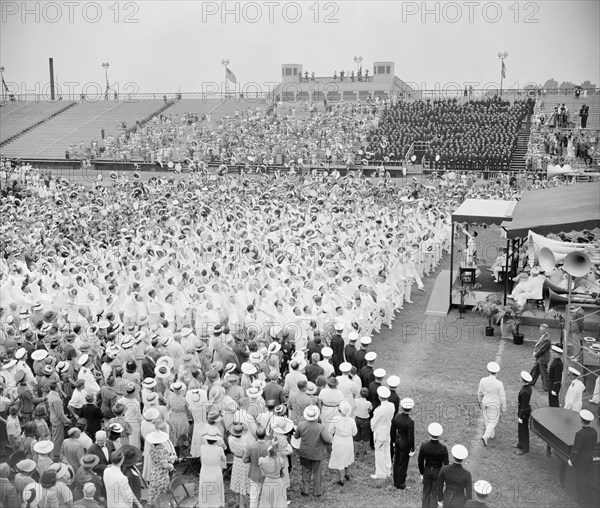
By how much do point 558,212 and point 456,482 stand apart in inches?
278

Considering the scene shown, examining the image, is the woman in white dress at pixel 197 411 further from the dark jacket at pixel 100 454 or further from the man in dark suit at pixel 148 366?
the man in dark suit at pixel 148 366

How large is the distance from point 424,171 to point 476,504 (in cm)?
2703

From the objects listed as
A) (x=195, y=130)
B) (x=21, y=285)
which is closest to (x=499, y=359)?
(x=21, y=285)

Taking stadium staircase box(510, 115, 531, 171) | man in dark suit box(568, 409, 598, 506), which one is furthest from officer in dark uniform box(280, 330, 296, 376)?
stadium staircase box(510, 115, 531, 171)

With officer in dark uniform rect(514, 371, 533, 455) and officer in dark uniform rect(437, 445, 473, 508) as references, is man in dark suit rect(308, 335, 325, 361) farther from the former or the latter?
officer in dark uniform rect(437, 445, 473, 508)

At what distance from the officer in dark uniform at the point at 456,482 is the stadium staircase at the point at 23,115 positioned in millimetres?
44785

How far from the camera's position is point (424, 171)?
32.5 meters

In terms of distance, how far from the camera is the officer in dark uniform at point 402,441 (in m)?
8.05

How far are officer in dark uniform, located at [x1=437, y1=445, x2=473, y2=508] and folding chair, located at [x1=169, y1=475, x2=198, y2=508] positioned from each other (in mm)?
2720

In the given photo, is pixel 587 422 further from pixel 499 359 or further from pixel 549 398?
pixel 499 359

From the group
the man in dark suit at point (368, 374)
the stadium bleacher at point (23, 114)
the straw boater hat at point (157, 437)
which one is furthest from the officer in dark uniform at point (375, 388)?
the stadium bleacher at point (23, 114)

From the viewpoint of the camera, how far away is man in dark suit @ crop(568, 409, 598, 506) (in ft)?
25.1

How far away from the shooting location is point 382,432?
8242 millimetres

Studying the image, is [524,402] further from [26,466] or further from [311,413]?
[26,466]
